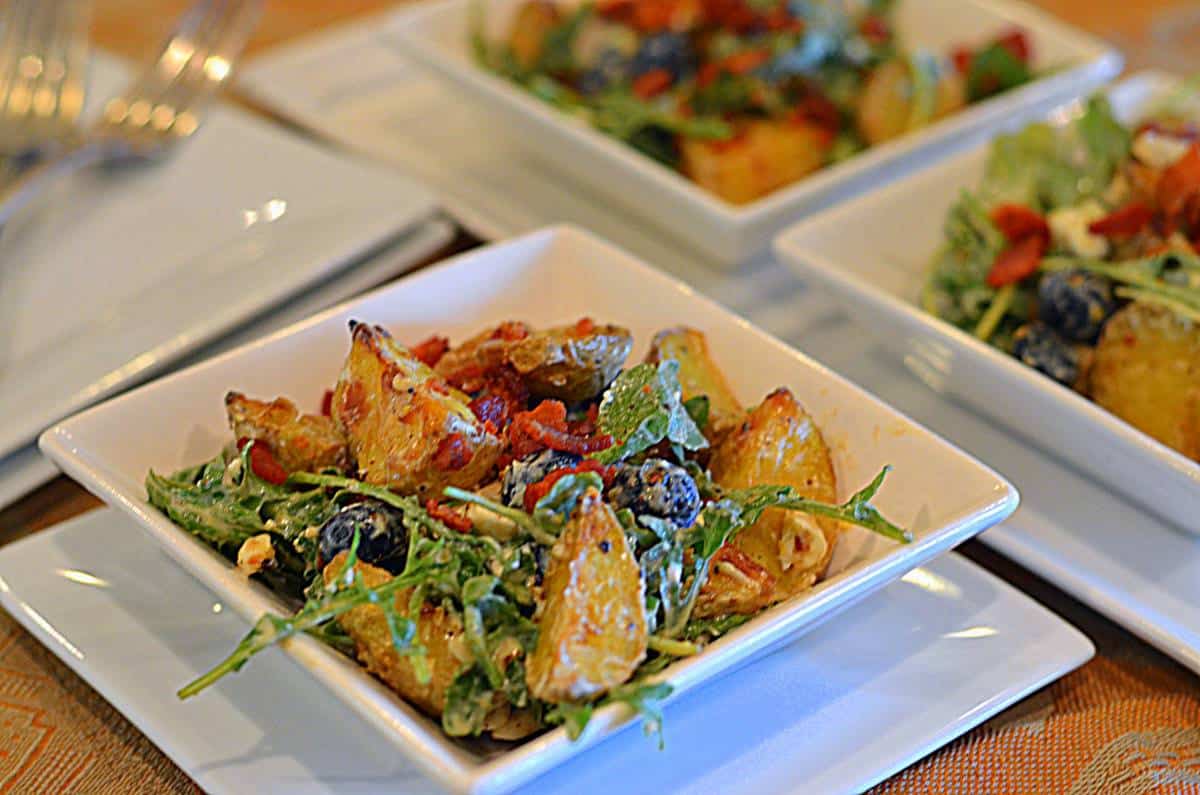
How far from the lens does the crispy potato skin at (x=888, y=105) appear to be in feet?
6.86

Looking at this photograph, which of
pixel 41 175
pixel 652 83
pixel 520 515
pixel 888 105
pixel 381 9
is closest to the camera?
pixel 520 515

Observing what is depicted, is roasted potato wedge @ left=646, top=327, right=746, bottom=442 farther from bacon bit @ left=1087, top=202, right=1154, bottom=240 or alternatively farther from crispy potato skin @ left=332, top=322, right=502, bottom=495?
bacon bit @ left=1087, top=202, right=1154, bottom=240

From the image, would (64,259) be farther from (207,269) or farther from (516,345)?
(516,345)

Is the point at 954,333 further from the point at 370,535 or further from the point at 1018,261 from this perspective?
the point at 370,535

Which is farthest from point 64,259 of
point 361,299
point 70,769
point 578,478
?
point 578,478

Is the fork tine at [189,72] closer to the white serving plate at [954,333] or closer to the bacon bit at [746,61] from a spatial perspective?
the bacon bit at [746,61]

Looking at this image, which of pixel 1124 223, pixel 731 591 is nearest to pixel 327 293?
pixel 731 591

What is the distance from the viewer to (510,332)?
4.49 ft

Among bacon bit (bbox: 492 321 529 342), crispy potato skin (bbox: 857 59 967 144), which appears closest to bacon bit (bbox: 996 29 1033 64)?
crispy potato skin (bbox: 857 59 967 144)

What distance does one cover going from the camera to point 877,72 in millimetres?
2133

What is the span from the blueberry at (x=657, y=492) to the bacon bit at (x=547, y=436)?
0.07 metres

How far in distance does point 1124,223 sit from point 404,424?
98 centimetres

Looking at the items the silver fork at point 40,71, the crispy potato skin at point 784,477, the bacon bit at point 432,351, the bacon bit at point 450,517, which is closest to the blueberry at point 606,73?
the silver fork at point 40,71

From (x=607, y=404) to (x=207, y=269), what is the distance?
0.85 m
